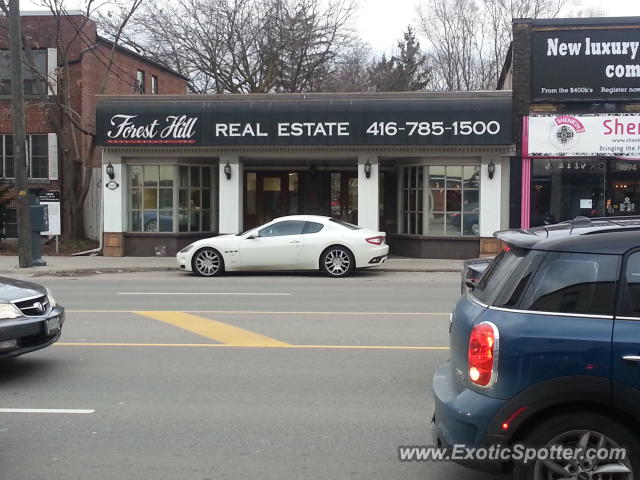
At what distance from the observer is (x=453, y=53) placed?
153 ft

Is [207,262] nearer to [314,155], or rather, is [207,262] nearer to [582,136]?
[314,155]

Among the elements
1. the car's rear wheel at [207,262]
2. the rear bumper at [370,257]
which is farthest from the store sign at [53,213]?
the rear bumper at [370,257]

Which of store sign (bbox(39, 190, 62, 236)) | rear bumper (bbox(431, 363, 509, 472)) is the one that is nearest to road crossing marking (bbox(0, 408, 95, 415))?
A: rear bumper (bbox(431, 363, 509, 472))

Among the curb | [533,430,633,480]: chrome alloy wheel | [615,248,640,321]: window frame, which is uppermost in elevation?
[615,248,640,321]: window frame

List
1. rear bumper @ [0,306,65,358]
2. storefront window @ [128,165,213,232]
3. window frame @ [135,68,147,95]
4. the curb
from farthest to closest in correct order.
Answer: window frame @ [135,68,147,95] → storefront window @ [128,165,213,232] → the curb → rear bumper @ [0,306,65,358]

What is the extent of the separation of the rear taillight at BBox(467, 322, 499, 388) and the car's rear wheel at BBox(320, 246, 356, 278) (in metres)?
12.3

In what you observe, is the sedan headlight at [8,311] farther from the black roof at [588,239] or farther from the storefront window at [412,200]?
the storefront window at [412,200]

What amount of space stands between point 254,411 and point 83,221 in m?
19.8

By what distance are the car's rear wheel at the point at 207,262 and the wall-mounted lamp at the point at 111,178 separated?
223 inches

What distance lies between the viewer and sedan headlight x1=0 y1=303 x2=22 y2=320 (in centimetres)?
647

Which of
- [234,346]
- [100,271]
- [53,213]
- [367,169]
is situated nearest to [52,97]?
[53,213]

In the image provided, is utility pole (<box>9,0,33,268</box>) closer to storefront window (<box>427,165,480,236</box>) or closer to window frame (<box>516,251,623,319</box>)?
storefront window (<box>427,165,480,236</box>)

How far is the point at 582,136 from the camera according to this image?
18922 millimetres

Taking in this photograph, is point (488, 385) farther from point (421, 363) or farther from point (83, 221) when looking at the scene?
point (83, 221)
